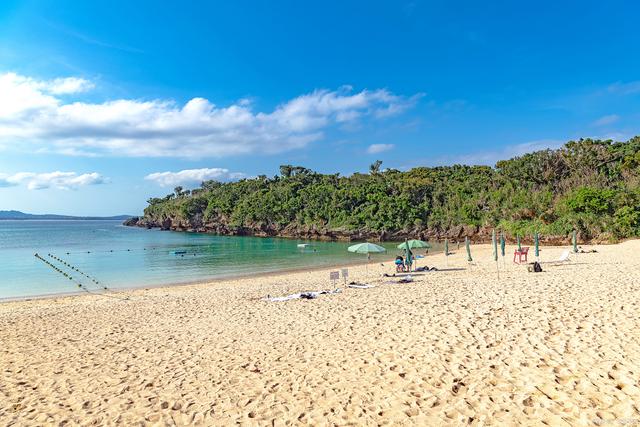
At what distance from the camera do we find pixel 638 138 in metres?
64.2

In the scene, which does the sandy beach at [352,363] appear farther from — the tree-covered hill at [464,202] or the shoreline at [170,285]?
the tree-covered hill at [464,202]

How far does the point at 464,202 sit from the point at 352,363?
61034mm

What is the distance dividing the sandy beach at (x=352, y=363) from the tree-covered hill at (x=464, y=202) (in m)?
36.7

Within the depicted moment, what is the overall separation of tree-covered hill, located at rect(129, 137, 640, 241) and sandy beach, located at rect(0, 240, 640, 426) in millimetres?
36674

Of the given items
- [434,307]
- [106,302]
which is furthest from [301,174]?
[434,307]

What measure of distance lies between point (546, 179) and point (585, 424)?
63.8 m

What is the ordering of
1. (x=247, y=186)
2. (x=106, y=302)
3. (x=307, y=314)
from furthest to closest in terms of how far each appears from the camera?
(x=247, y=186) → (x=106, y=302) → (x=307, y=314)

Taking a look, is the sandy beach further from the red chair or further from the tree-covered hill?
the tree-covered hill

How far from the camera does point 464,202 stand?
209 feet

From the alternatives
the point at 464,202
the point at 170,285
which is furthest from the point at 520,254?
the point at 464,202

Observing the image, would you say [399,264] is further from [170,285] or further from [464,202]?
[464,202]

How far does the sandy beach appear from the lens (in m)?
5.68

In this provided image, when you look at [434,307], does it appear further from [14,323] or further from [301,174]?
[301,174]

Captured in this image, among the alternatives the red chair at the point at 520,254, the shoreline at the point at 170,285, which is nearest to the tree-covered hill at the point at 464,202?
the red chair at the point at 520,254
